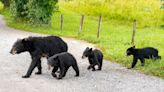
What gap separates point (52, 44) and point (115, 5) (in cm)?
3444

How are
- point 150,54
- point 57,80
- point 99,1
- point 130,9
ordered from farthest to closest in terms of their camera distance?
point 99,1, point 130,9, point 150,54, point 57,80

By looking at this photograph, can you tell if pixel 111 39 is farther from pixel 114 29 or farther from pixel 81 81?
pixel 81 81

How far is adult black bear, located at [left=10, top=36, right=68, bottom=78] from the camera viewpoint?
14.4 metres

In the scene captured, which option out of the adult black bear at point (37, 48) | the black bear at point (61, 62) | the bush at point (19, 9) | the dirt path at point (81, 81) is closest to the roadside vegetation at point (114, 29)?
the bush at point (19, 9)

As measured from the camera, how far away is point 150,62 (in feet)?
58.2

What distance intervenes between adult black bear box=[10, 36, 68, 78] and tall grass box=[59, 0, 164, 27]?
27166 millimetres

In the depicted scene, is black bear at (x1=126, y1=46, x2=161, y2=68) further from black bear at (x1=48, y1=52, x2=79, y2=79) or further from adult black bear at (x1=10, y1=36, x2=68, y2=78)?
black bear at (x1=48, y1=52, x2=79, y2=79)

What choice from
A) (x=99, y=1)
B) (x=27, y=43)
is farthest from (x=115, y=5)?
(x=27, y=43)

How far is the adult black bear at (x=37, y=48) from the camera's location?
47.3 feet

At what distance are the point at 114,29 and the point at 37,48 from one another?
75.0ft

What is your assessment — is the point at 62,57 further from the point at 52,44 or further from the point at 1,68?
the point at 1,68

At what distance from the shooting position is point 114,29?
37.1 meters

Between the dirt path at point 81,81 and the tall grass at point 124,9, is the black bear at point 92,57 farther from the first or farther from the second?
the tall grass at point 124,9

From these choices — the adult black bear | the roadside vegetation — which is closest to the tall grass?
the roadside vegetation
